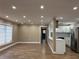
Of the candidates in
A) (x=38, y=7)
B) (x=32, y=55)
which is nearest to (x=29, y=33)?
(x=32, y=55)

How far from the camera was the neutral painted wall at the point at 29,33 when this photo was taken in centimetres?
1422

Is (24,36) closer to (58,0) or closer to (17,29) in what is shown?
(17,29)

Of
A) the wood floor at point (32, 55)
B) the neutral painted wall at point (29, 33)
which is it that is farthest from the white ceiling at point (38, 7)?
the neutral painted wall at point (29, 33)

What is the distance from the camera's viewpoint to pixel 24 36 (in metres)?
14.3

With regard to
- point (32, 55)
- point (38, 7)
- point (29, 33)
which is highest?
point (38, 7)

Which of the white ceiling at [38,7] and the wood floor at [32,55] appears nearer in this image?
the white ceiling at [38,7]

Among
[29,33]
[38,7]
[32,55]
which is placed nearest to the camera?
[38,7]

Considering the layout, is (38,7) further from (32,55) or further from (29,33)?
(29,33)

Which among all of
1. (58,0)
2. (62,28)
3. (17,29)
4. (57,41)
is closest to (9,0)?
(58,0)

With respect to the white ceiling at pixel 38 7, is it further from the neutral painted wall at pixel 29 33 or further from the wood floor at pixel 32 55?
the neutral painted wall at pixel 29 33

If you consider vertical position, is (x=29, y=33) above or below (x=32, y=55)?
above

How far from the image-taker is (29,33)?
14305 millimetres

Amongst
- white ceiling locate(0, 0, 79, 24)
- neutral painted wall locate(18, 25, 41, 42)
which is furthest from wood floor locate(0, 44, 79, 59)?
neutral painted wall locate(18, 25, 41, 42)

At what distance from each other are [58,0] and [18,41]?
1150 cm
